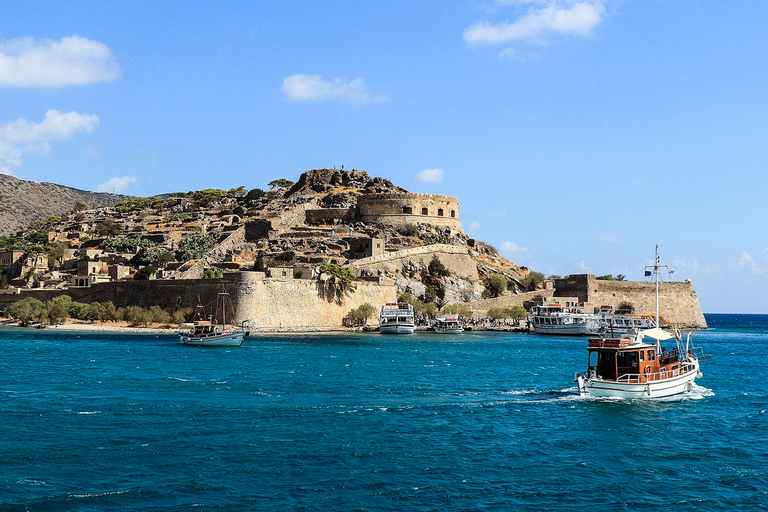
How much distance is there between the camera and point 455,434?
2173 cm

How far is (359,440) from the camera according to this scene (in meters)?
20.6

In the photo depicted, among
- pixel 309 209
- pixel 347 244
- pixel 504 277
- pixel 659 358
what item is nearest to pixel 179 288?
pixel 347 244

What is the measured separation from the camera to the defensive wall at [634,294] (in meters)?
74.8

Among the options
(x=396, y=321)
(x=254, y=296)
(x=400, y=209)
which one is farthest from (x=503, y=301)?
(x=254, y=296)

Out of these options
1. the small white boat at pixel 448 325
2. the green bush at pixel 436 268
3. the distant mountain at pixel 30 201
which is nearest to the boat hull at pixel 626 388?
the small white boat at pixel 448 325

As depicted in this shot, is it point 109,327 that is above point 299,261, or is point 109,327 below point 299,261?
below

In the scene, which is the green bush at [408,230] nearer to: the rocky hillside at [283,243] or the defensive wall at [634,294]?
the rocky hillside at [283,243]

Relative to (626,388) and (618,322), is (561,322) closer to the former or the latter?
(618,322)

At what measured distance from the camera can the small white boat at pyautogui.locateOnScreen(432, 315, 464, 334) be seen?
208ft

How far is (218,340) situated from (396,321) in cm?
1638

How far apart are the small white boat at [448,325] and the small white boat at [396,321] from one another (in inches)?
112

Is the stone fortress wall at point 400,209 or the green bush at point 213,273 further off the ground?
the stone fortress wall at point 400,209

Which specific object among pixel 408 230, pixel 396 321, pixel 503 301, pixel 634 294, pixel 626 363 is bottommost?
pixel 626 363

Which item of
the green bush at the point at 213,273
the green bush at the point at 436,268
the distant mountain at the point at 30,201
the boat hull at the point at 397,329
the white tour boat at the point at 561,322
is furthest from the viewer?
the distant mountain at the point at 30,201
